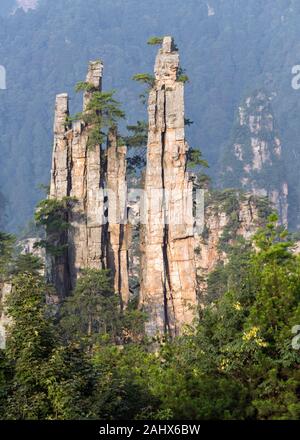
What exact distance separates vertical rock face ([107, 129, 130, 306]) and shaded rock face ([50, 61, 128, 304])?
0.14 feet

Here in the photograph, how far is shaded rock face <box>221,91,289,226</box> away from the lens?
146 meters

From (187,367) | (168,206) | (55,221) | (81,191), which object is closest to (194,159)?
(168,206)

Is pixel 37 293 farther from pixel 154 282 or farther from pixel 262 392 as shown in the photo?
pixel 154 282

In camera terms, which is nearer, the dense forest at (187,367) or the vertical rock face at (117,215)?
the dense forest at (187,367)

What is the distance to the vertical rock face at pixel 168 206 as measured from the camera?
48719mm

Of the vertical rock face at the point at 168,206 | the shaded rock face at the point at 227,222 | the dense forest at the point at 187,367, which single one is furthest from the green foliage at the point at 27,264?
the shaded rock face at the point at 227,222

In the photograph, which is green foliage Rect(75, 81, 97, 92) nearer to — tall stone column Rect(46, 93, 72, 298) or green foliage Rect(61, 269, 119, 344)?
tall stone column Rect(46, 93, 72, 298)

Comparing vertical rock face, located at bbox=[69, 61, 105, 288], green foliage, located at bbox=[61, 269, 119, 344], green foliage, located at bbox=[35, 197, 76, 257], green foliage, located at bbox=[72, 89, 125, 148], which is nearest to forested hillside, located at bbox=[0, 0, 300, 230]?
green foliage, located at bbox=[35, 197, 76, 257]

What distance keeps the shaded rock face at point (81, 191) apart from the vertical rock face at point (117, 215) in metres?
0.04

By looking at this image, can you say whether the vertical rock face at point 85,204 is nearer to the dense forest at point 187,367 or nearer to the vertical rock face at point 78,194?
the vertical rock face at point 78,194

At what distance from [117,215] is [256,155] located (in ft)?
336

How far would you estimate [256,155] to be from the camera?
496 ft
